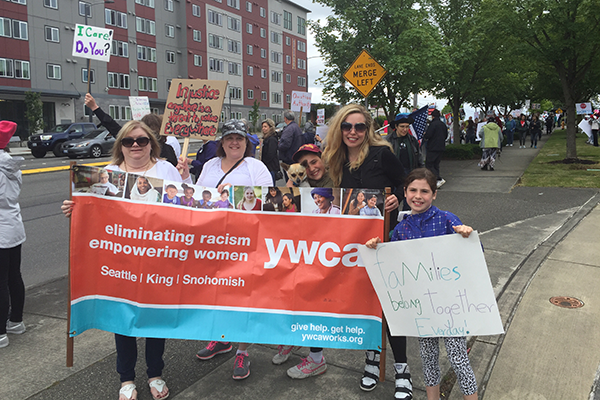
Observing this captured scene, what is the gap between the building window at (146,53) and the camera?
47625 millimetres

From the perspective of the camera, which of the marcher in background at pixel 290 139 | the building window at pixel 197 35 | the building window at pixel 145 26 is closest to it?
the marcher in background at pixel 290 139

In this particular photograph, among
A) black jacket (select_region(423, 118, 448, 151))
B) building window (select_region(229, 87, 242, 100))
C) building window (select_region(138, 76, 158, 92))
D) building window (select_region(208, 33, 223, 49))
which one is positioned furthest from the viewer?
building window (select_region(229, 87, 242, 100))

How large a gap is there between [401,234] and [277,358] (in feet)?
4.75

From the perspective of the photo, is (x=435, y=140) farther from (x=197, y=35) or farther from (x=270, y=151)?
(x=197, y=35)

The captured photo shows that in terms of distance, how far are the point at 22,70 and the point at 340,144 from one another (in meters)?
41.1

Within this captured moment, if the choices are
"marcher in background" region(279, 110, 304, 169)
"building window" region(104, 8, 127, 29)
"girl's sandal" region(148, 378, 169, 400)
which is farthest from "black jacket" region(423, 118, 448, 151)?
"building window" region(104, 8, 127, 29)

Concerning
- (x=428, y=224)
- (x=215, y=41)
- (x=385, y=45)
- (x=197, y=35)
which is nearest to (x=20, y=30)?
(x=197, y=35)

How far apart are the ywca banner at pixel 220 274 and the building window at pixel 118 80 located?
149 feet

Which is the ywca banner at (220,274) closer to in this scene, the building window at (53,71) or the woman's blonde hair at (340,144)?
the woman's blonde hair at (340,144)

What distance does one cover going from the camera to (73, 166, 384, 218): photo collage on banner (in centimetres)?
314

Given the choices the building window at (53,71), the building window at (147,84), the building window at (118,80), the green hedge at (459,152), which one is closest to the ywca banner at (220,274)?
the green hedge at (459,152)

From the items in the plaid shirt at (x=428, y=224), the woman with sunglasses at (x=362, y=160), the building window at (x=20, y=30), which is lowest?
the plaid shirt at (x=428, y=224)

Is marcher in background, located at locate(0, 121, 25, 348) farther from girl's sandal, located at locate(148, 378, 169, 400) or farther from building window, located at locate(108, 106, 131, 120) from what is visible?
building window, located at locate(108, 106, 131, 120)

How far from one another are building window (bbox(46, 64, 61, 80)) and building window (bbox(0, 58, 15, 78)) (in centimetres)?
282
